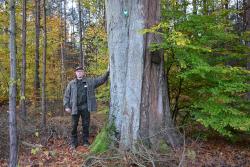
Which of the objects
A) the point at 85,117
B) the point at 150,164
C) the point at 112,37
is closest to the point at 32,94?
the point at 85,117

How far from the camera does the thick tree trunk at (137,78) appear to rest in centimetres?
668

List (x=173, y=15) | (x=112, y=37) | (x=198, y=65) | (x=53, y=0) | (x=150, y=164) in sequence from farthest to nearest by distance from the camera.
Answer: (x=53, y=0) < (x=173, y=15) < (x=112, y=37) < (x=198, y=65) < (x=150, y=164)

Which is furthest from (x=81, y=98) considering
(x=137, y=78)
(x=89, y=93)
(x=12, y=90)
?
(x=137, y=78)

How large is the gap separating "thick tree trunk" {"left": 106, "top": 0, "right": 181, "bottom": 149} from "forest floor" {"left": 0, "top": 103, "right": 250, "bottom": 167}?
2.10ft

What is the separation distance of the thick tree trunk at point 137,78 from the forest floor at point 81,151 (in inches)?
25.2

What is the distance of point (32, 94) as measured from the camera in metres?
18.8

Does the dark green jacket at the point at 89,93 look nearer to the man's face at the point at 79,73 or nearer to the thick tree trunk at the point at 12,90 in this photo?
the man's face at the point at 79,73

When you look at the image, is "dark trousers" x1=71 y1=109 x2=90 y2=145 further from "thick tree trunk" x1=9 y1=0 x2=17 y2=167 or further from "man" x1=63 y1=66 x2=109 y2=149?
"thick tree trunk" x1=9 y1=0 x2=17 y2=167

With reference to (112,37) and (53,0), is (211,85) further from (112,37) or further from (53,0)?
(53,0)

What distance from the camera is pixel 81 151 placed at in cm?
791

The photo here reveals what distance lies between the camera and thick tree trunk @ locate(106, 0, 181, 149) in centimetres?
668

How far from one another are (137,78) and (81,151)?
236cm

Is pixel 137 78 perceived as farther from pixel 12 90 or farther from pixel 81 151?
pixel 12 90

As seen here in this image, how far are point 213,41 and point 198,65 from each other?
875 mm
